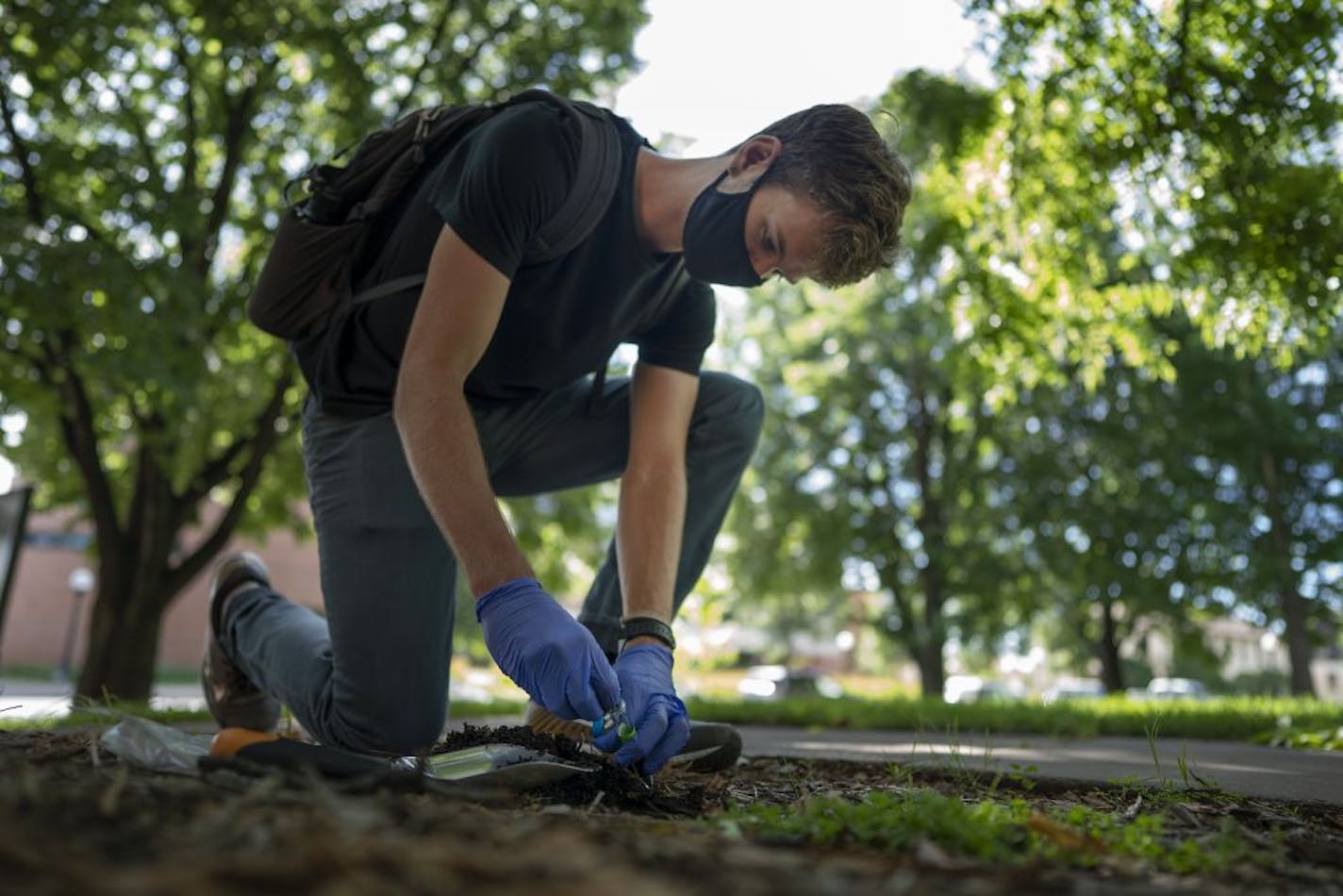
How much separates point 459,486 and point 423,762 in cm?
54

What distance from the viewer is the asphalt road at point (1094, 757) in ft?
7.55

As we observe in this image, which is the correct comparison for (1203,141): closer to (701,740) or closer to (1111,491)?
(701,740)

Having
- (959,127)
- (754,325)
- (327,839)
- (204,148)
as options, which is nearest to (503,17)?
(204,148)

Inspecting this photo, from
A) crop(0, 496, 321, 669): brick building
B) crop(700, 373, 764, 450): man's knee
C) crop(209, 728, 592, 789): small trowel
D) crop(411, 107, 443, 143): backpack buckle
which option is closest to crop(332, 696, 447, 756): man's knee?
crop(209, 728, 592, 789): small trowel

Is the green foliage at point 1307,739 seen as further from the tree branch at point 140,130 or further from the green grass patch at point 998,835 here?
the tree branch at point 140,130

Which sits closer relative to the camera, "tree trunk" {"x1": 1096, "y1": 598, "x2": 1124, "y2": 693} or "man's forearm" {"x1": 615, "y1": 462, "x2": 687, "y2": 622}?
"man's forearm" {"x1": 615, "y1": 462, "x2": 687, "y2": 622}

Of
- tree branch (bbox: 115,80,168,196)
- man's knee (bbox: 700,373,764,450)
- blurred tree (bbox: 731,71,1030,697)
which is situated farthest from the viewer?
blurred tree (bbox: 731,71,1030,697)

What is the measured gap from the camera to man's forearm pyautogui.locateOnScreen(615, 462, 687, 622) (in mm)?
2502

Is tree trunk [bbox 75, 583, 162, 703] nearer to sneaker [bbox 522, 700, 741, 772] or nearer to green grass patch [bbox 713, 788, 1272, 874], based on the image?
sneaker [bbox 522, 700, 741, 772]

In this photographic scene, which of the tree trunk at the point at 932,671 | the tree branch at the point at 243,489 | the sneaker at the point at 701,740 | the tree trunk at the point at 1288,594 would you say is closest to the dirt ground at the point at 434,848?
the sneaker at the point at 701,740

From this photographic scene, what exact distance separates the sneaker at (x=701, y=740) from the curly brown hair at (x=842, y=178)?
108 cm

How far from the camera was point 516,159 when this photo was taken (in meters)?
2.21

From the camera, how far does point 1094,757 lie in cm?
322

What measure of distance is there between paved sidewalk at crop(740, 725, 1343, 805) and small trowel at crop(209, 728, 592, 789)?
0.89 m
